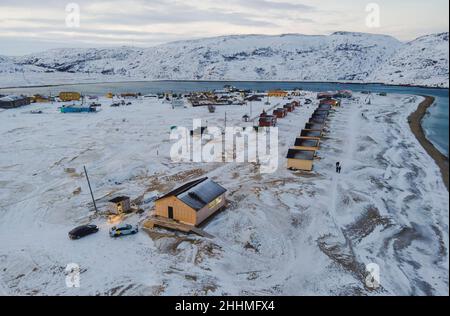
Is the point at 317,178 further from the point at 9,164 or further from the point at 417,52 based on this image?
the point at 417,52

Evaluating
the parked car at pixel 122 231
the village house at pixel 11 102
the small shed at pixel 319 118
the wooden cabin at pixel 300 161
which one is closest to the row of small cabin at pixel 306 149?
the wooden cabin at pixel 300 161

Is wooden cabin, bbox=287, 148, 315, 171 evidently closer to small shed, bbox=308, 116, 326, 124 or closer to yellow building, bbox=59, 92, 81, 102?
small shed, bbox=308, 116, 326, 124

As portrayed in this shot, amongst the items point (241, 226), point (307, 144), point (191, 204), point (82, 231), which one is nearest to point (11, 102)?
point (82, 231)

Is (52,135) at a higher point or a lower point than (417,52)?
lower

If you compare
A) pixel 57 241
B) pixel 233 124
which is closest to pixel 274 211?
pixel 57 241

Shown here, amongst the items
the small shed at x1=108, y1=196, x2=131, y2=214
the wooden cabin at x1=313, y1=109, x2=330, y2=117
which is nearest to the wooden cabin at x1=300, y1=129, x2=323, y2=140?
the wooden cabin at x1=313, y1=109, x2=330, y2=117

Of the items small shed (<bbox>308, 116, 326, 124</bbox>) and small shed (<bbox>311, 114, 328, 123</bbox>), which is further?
small shed (<bbox>311, 114, 328, 123</bbox>)
